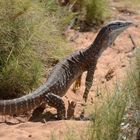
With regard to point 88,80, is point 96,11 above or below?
above

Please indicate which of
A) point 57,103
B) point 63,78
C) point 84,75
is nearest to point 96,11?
point 84,75

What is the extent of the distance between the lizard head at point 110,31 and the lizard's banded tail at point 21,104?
1.53 m

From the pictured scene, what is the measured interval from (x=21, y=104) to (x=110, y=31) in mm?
1995

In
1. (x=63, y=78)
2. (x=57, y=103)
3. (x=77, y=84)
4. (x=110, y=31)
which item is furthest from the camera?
(x=77, y=84)

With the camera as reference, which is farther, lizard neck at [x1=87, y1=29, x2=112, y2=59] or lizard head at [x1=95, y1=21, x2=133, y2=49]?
lizard neck at [x1=87, y1=29, x2=112, y2=59]

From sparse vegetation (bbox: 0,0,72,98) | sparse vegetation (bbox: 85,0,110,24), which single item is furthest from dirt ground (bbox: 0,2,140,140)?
sparse vegetation (bbox: 0,0,72,98)

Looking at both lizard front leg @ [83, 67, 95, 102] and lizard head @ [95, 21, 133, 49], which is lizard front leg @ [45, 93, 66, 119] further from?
lizard head @ [95, 21, 133, 49]

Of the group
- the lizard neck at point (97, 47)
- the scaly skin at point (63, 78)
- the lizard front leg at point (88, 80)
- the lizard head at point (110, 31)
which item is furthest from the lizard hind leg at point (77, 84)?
the lizard head at point (110, 31)

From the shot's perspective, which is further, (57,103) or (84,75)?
(84,75)

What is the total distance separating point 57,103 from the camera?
8.40 metres

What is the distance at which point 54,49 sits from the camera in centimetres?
1034

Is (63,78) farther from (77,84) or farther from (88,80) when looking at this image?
(77,84)

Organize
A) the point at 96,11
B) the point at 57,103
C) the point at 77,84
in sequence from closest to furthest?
the point at 57,103 < the point at 77,84 < the point at 96,11

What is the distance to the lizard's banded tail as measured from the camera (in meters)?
8.25
